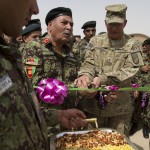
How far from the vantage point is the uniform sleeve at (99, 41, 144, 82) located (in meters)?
3.39

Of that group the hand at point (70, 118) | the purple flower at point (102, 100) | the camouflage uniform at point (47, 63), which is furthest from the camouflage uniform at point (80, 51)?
the hand at point (70, 118)

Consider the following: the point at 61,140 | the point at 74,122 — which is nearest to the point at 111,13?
the point at 61,140

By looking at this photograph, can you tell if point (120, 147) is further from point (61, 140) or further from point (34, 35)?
point (34, 35)

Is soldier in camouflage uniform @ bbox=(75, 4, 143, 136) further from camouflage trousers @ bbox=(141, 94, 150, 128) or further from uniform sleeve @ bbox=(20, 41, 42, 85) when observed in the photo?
camouflage trousers @ bbox=(141, 94, 150, 128)

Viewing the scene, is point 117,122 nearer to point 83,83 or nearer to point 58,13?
point 83,83

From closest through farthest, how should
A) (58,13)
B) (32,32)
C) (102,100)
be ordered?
(102,100)
(58,13)
(32,32)

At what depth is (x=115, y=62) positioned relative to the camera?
11.9 ft

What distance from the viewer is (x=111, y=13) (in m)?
3.80

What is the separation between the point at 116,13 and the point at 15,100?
2.94 meters

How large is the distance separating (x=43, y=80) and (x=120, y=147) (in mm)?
1133

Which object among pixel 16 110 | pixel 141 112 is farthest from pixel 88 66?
pixel 141 112

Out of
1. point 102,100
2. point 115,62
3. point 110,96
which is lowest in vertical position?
point 102,100

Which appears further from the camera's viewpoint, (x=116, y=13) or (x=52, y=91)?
(x=116, y=13)

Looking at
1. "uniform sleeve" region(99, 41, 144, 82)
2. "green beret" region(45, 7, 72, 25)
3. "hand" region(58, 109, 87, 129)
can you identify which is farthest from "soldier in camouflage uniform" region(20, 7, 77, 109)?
"hand" region(58, 109, 87, 129)
